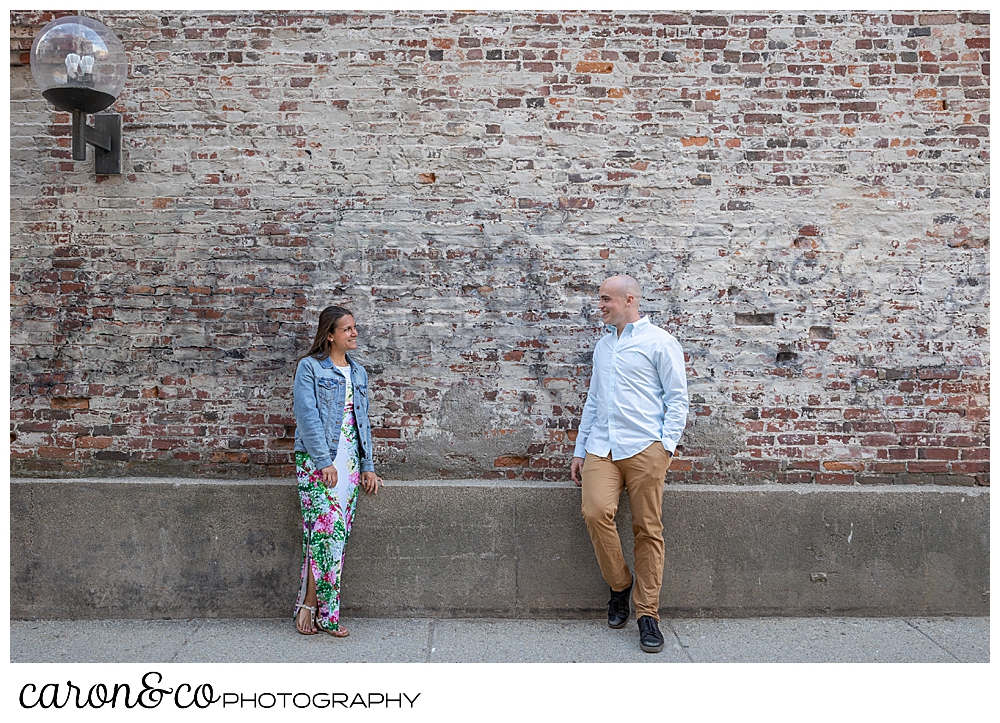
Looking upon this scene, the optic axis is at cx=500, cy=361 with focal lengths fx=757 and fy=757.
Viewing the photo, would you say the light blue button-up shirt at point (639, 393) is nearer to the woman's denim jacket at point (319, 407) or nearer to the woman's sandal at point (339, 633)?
the woman's denim jacket at point (319, 407)

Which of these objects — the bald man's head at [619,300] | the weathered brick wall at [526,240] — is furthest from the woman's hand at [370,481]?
the bald man's head at [619,300]

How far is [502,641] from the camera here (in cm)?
413

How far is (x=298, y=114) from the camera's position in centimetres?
456

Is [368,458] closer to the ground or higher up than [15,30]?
closer to the ground

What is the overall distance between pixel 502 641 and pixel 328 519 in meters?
1.16

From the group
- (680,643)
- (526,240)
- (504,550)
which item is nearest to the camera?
(680,643)

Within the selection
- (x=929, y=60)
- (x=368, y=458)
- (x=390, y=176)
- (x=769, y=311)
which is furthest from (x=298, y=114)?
(x=929, y=60)

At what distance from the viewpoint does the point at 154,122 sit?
457 centimetres

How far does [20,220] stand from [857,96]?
5.09 metres

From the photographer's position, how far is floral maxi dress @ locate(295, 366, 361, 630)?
4094mm

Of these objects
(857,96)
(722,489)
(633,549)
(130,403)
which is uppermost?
(857,96)

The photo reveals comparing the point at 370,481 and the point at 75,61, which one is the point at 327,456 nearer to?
the point at 370,481

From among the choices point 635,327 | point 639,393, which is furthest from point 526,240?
point 639,393

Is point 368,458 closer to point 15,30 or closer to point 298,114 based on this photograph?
point 298,114
